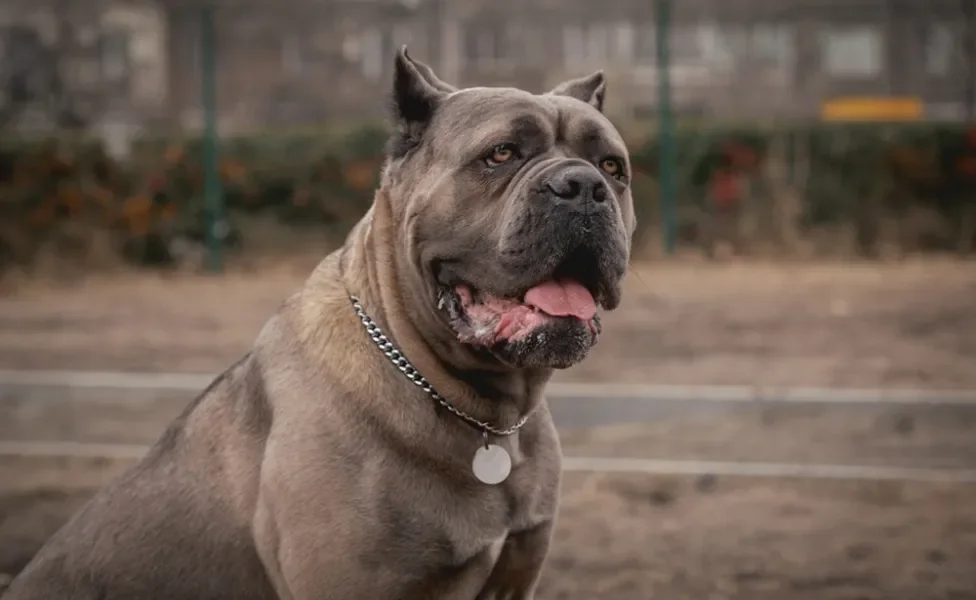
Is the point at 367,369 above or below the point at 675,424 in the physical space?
above

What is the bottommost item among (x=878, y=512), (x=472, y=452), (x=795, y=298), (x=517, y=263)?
(x=795, y=298)

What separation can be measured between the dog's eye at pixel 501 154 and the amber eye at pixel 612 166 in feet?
0.87

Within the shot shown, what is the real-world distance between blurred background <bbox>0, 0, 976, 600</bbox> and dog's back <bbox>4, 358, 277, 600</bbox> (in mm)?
983

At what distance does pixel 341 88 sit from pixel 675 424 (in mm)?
14185

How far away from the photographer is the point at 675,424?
6.93 meters

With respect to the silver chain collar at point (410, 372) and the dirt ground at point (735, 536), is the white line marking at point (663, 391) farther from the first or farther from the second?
the silver chain collar at point (410, 372)

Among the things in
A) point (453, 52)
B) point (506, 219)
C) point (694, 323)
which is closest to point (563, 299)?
point (506, 219)

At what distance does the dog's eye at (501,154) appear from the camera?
3141 mm

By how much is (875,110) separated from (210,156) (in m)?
7.74

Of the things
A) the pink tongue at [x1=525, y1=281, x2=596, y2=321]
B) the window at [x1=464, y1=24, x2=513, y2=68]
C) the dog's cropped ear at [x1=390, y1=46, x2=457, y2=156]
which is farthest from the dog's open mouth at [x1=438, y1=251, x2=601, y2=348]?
the window at [x1=464, y1=24, x2=513, y2=68]

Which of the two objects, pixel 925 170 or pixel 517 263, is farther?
pixel 925 170

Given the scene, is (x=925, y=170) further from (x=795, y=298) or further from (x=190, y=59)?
(x=190, y=59)

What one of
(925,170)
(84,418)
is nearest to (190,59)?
(925,170)

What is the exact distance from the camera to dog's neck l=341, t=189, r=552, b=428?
124 inches
